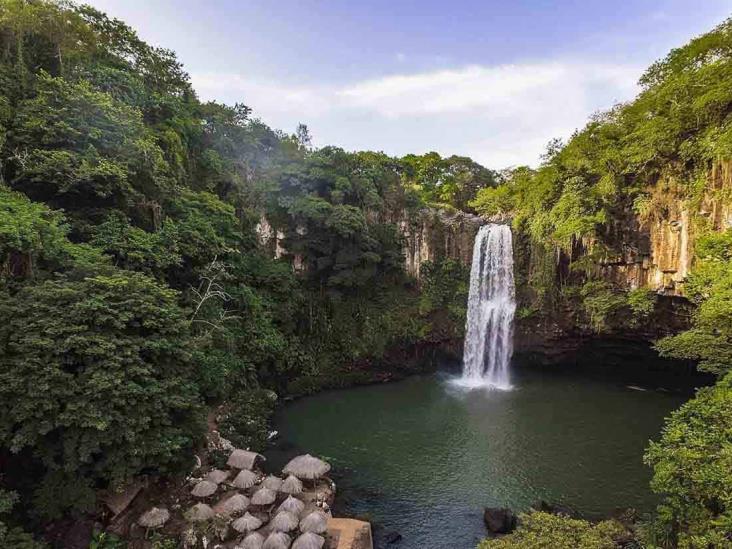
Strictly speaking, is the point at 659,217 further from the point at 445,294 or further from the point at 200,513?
the point at 200,513

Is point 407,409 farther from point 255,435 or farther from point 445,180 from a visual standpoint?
point 445,180

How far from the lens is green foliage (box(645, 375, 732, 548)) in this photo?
6.22 metres

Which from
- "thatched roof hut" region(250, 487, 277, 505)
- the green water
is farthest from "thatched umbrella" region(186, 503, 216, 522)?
the green water

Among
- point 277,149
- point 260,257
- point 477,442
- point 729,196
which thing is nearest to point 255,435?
point 477,442

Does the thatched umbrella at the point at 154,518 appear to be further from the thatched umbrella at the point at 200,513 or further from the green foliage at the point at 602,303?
the green foliage at the point at 602,303

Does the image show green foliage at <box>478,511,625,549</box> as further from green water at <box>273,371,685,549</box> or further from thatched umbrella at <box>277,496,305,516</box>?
thatched umbrella at <box>277,496,305,516</box>

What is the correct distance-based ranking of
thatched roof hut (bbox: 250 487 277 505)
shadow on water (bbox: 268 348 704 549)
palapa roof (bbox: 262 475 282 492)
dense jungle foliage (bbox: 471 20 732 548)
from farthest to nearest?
shadow on water (bbox: 268 348 704 549) < palapa roof (bbox: 262 475 282 492) < thatched roof hut (bbox: 250 487 277 505) < dense jungle foliage (bbox: 471 20 732 548)

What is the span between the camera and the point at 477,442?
46.2 feet

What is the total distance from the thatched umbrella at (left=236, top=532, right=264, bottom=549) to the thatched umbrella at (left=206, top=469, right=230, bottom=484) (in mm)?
2285

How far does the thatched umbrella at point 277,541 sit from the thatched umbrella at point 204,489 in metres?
2.05

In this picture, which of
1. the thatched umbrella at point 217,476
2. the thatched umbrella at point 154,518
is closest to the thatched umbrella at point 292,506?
the thatched umbrella at point 217,476

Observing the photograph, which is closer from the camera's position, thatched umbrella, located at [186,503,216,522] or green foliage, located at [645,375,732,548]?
green foliage, located at [645,375,732,548]

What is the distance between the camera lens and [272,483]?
10234 mm

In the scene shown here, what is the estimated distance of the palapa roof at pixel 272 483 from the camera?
10133 mm
